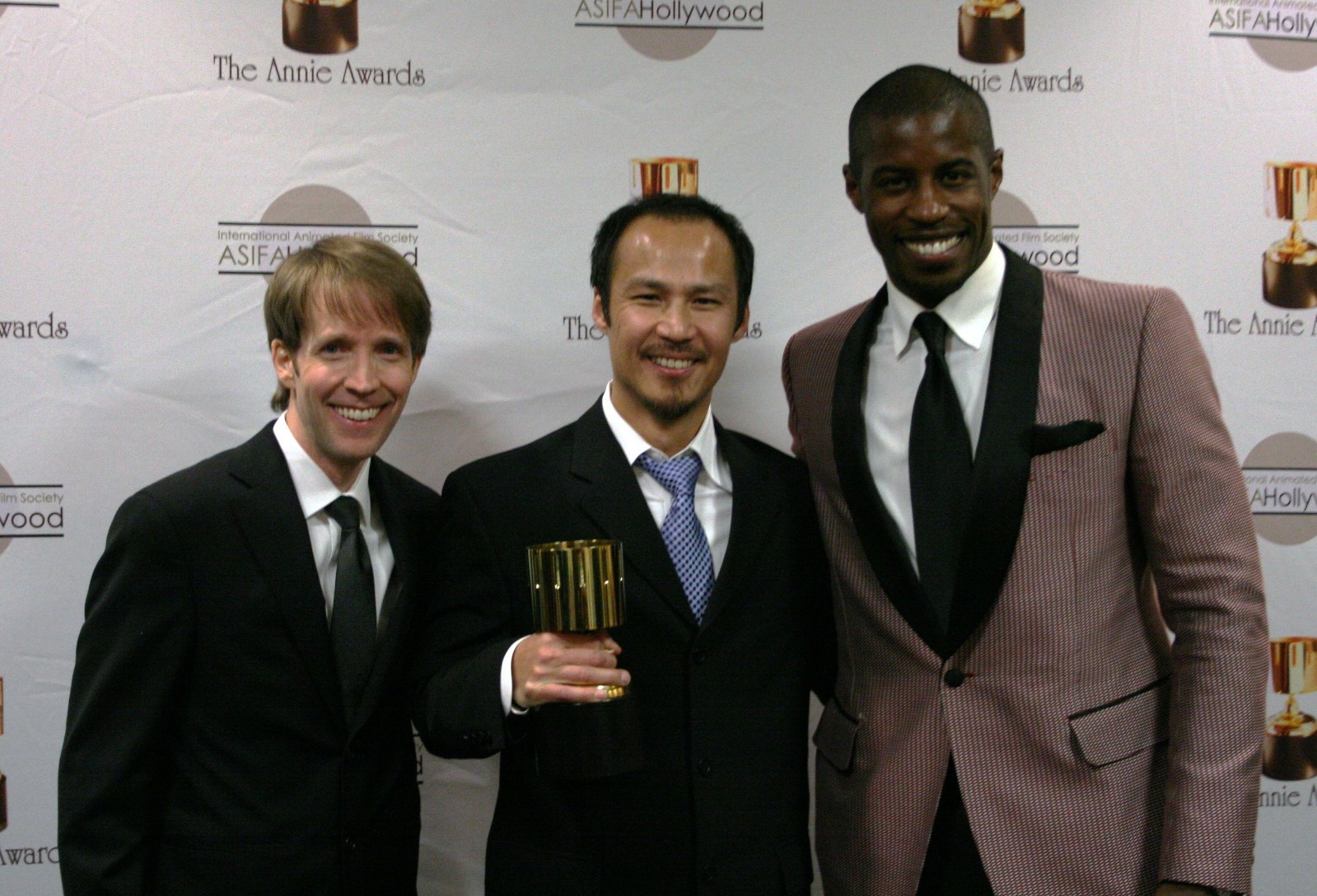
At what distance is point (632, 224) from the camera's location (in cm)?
191

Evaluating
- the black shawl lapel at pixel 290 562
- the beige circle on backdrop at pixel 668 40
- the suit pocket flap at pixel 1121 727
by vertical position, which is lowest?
the suit pocket flap at pixel 1121 727

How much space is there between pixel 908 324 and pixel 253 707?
133 cm

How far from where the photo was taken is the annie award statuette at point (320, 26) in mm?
2344

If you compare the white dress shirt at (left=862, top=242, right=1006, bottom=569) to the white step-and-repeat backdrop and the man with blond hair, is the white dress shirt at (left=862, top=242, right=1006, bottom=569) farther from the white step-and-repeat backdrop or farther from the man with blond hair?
the man with blond hair

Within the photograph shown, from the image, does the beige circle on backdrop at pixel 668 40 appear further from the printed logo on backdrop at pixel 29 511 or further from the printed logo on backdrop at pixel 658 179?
the printed logo on backdrop at pixel 29 511

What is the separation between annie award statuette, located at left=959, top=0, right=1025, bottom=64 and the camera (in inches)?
96.4

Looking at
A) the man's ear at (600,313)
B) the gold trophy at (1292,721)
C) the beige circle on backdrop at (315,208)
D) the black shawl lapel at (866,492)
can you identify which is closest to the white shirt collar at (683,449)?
the man's ear at (600,313)

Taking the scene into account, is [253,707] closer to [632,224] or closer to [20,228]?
[632,224]

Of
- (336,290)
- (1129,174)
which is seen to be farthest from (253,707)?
(1129,174)

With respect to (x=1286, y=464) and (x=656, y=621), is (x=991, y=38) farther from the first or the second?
(x=656, y=621)

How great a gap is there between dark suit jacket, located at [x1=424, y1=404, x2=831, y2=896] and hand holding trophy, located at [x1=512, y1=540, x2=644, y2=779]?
0.13 metres

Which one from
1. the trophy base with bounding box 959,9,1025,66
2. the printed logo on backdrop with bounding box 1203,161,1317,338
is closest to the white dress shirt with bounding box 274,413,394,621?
the trophy base with bounding box 959,9,1025,66

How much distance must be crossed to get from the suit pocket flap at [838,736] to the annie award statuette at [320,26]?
6.12ft

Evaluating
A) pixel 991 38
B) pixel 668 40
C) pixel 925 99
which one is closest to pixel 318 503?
Result: pixel 925 99
